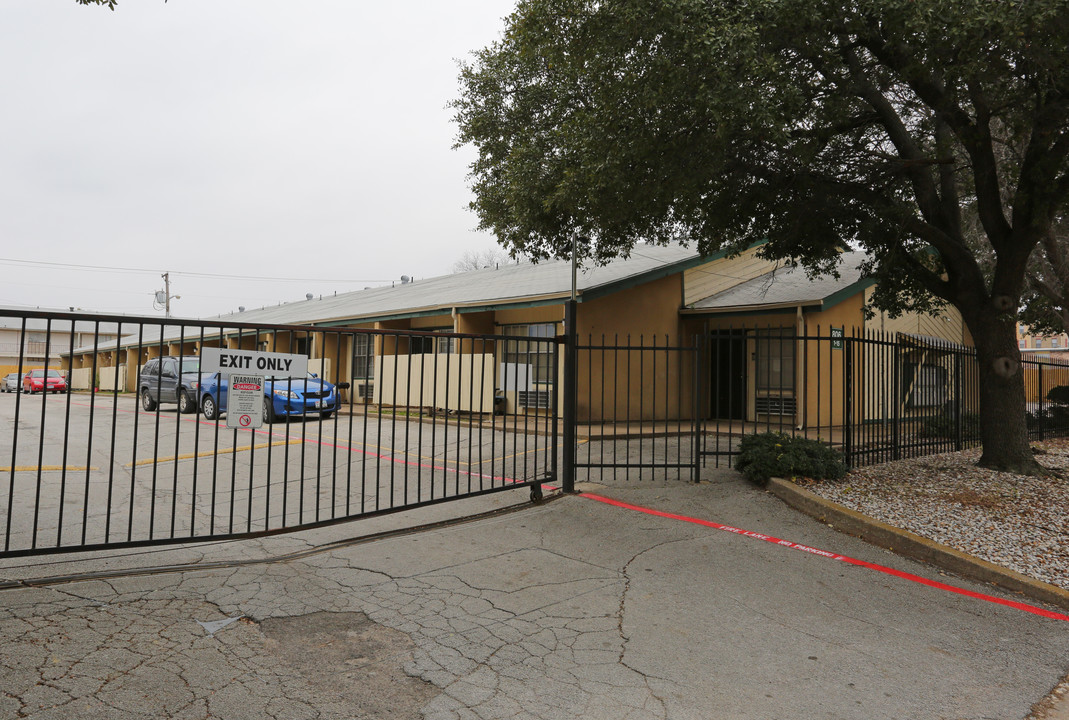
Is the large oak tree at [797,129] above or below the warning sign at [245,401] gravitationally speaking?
above

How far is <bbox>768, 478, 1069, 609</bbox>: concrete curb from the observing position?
509 cm

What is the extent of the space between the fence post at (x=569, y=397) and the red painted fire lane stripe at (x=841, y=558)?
32cm

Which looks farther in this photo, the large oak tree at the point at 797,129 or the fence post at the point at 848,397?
the fence post at the point at 848,397

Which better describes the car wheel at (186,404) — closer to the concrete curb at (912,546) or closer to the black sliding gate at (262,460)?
the black sliding gate at (262,460)

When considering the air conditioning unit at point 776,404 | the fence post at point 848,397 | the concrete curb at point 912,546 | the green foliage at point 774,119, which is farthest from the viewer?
the air conditioning unit at point 776,404

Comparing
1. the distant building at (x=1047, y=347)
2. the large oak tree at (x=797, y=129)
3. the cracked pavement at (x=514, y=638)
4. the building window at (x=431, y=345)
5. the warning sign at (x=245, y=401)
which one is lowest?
the cracked pavement at (x=514, y=638)

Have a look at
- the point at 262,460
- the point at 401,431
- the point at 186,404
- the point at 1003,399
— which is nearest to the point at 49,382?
the point at 186,404

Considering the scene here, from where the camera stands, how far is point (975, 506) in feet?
23.7

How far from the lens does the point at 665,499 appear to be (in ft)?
25.5

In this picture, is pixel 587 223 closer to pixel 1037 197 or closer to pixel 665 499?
pixel 665 499

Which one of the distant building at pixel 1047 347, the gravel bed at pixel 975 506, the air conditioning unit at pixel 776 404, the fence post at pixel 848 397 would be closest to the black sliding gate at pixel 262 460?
the gravel bed at pixel 975 506

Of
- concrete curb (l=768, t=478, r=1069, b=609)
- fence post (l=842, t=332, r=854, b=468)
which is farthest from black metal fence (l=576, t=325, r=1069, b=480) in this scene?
concrete curb (l=768, t=478, r=1069, b=609)

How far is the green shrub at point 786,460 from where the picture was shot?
810 centimetres

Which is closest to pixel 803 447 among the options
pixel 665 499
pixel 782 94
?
pixel 665 499
